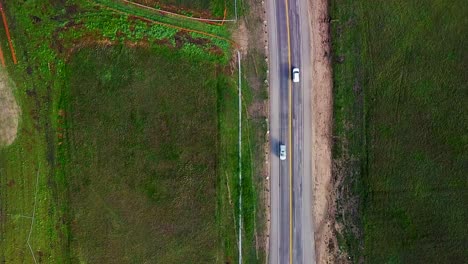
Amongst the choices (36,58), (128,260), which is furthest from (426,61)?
(36,58)

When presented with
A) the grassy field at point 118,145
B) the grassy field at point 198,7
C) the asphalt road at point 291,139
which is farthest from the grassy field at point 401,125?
the grassy field at point 198,7

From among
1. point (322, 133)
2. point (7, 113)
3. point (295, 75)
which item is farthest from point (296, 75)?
point (7, 113)

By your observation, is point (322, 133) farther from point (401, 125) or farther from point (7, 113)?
point (7, 113)

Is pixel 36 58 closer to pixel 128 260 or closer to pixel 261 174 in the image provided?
pixel 128 260

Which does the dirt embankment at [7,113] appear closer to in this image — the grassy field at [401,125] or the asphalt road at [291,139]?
the asphalt road at [291,139]

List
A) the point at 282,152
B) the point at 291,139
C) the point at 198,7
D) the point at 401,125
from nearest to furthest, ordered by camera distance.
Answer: the point at 282,152 < the point at 401,125 < the point at 291,139 < the point at 198,7

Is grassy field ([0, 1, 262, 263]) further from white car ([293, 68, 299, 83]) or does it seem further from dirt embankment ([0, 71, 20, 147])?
white car ([293, 68, 299, 83])
